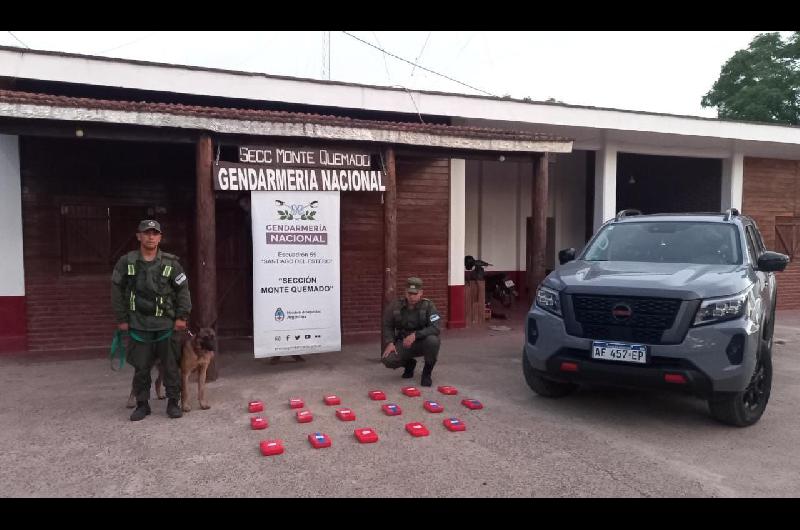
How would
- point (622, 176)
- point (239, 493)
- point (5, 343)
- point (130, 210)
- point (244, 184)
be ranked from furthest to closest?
point (622, 176) < point (130, 210) < point (5, 343) < point (244, 184) < point (239, 493)

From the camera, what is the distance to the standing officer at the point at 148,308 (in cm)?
533

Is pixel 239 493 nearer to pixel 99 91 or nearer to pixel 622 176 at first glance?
pixel 99 91

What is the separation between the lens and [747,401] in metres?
5.23

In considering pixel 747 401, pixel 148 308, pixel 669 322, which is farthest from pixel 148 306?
pixel 747 401

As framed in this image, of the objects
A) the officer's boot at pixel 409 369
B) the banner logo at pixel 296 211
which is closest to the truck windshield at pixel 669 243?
the officer's boot at pixel 409 369

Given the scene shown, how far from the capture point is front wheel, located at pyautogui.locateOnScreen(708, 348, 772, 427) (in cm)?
499

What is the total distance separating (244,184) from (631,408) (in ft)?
15.3

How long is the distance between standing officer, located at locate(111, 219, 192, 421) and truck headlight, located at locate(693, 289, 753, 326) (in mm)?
4443

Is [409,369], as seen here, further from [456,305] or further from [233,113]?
[456,305]

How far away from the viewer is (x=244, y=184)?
6.71m

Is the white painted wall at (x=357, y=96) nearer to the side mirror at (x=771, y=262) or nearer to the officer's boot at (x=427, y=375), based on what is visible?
the officer's boot at (x=427, y=375)

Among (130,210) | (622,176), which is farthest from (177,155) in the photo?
(622,176)

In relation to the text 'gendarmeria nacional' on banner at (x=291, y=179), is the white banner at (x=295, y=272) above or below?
below

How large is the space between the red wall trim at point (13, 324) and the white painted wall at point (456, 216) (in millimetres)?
6317
